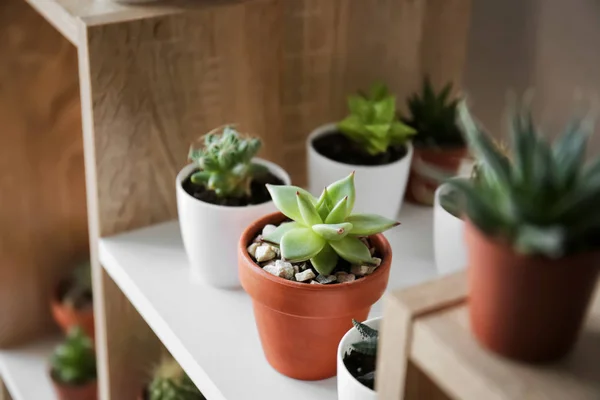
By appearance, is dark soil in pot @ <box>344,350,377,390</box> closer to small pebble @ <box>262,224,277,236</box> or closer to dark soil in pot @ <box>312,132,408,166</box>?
small pebble @ <box>262,224,277,236</box>

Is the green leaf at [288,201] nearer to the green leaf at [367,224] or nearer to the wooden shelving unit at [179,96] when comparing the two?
the green leaf at [367,224]

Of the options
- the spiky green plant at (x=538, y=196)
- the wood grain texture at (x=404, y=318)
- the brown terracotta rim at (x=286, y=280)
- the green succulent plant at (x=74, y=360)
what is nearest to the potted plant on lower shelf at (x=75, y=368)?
the green succulent plant at (x=74, y=360)

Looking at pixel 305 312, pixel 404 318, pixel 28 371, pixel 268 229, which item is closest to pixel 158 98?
pixel 268 229

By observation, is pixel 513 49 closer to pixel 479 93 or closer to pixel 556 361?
pixel 479 93

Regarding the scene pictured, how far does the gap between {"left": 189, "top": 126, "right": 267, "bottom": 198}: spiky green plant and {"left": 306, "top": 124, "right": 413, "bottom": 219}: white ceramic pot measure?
0.11 m

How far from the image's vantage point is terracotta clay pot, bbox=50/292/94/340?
1367 mm

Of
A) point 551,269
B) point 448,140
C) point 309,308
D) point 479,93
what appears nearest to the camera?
point 551,269

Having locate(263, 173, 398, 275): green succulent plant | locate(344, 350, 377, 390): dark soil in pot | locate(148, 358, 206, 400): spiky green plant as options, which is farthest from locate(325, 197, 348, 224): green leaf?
locate(148, 358, 206, 400): spiky green plant

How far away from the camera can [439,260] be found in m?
0.93

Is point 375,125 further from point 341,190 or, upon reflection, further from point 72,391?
point 72,391

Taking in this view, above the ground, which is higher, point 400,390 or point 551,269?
point 551,269

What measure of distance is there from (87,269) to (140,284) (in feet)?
1.59

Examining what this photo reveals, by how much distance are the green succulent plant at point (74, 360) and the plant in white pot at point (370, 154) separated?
1.76 feet

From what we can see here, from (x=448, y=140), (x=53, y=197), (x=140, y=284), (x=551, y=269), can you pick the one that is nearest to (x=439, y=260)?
(x=448, y=140)
